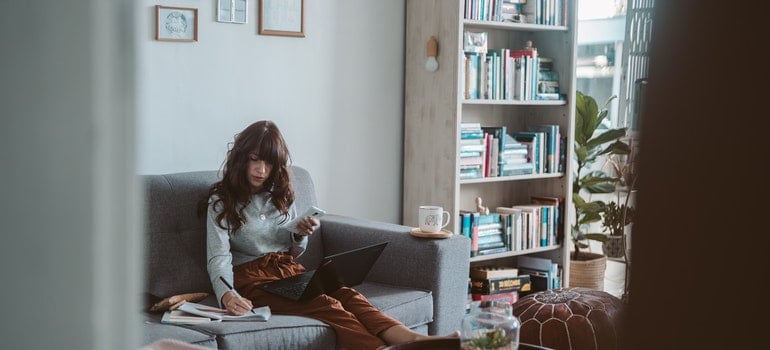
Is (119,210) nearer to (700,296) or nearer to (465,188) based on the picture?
(700,296)

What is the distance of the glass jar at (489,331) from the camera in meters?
2.05

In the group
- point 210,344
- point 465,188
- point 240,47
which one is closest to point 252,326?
point 210,344

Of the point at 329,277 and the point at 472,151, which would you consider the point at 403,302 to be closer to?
the point at 329,277

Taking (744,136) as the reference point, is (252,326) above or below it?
below

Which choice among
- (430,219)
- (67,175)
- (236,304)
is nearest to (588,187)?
(430,219)

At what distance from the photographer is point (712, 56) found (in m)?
0.20

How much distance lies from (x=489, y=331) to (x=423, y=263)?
1208 mm

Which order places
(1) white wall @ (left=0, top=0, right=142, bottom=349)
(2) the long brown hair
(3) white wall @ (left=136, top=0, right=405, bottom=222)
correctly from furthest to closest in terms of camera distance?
(3) white wall @ (left=136, top=0, right=405, bottom=222)
(2) the long brown hair
(1) white wall @ (left=0, top=0, right=142, bottom=349)

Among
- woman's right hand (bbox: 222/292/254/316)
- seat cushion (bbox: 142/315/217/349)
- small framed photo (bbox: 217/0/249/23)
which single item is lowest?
seat cushion (bbox: 142/315/217/349)

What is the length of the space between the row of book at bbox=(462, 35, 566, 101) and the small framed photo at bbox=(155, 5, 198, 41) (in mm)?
1261

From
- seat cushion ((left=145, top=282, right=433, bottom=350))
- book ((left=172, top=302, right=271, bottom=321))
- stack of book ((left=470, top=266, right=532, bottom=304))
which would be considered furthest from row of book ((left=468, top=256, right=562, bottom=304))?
book ((left=172, top=302, right=271, bottom=321))

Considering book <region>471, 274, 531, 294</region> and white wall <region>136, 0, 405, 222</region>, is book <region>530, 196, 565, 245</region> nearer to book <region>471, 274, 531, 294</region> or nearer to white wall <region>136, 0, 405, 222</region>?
book <region>471, 274, 531, 294</region>

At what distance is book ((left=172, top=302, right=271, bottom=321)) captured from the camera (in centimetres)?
273

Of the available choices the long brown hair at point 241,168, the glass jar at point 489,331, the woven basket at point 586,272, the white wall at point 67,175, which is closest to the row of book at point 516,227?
the woven basket at point 586,272
